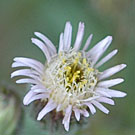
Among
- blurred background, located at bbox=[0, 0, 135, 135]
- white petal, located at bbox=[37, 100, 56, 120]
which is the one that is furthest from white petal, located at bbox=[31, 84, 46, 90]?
blurred background, located at bbox=[0, 0, 135, 135]

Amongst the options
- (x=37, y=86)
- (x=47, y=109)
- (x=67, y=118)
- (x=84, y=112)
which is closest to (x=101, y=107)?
(x=84, y=112)

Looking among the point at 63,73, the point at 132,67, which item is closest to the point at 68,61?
the point at 63,73

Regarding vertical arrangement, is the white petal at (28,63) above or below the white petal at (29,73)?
above

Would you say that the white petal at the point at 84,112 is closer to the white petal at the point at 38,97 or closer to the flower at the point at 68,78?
the flower at the point at 68,78

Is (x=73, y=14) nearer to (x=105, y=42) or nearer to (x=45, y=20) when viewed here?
(x=45, y=20)

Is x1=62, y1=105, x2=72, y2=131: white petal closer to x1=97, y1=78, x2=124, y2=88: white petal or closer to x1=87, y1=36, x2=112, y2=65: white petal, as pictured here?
x1=97, y1=78, x2=124, y2=88: white petal

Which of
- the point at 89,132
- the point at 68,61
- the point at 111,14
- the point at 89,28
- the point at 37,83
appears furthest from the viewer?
the point at 89,28

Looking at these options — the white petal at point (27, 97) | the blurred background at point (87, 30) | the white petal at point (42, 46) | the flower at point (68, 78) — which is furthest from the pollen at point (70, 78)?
the blurred background at point (87, 30)
